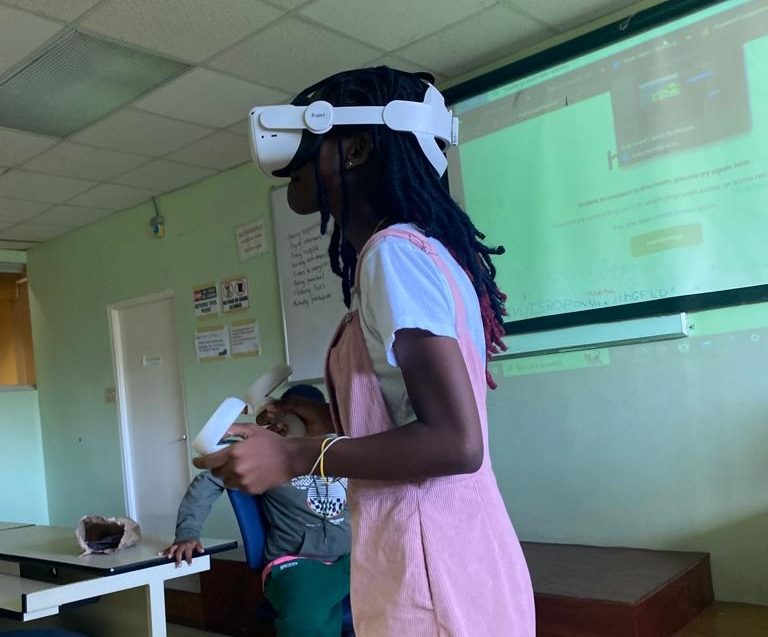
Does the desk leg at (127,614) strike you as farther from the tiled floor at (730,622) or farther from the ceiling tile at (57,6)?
the ceiling tile at (57,6)

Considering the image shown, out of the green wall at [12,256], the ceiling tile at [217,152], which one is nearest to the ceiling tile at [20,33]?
the ceiling tile at [217,152]

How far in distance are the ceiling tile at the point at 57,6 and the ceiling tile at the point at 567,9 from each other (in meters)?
1.52

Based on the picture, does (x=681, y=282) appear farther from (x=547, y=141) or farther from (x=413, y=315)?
(x=413, y=315)

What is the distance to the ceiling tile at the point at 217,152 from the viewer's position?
4.07 m

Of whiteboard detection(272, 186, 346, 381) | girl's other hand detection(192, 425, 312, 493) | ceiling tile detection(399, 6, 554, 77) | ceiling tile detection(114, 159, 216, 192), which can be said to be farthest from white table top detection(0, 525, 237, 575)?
ceiling tile detection(114, 159, 216, 192)

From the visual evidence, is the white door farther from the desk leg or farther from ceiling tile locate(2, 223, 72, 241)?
the desk leg

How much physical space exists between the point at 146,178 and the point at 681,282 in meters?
3.25

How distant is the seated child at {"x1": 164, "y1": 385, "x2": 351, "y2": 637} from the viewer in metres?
2.38

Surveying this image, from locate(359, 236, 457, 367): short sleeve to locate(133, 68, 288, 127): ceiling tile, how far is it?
273cm

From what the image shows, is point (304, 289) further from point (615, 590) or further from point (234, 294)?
point (615, 590)

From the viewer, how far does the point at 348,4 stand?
9.05 ft

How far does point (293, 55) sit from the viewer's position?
124 inches

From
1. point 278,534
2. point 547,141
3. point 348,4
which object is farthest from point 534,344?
point 348,4

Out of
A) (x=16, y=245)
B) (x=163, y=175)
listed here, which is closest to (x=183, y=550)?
(x=163, y=175)
